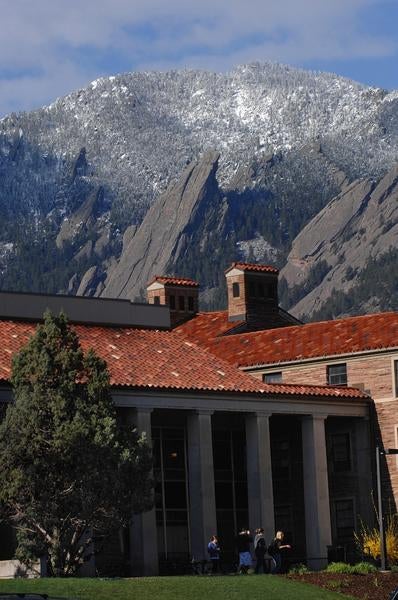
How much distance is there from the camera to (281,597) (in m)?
47.8

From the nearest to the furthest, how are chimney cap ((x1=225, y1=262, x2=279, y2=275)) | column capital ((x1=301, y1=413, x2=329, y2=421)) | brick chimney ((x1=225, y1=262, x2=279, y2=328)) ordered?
column capital ((x1=301, y1=413, x2=329, y2=421)) < brick chimney ((x1=225, y1=262, x2=279, y2=328)) < chimney cap ((x1=225, y1=262, x2=279, y2=275))

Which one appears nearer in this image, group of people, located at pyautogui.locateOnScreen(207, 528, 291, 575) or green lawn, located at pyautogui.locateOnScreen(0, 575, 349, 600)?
green lawn, located at pyautogui.locateOnScreen(0, 575, 349, 600)

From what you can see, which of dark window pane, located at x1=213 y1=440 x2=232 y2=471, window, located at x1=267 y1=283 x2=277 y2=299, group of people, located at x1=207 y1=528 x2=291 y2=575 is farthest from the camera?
window, located at x1=267 y1=283 x2=277 y2=299

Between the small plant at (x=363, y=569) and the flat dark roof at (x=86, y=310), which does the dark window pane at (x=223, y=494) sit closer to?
the flat dark roof at (x=86, y=310)

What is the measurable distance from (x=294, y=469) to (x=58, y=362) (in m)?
22.4

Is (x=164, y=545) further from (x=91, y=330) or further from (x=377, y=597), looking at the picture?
(x=377, y=597)

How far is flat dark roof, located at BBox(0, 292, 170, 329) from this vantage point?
70812mm

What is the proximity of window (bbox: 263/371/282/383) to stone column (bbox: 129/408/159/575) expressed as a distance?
15345 millimetres

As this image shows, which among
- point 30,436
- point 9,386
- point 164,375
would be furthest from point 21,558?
point 164,375

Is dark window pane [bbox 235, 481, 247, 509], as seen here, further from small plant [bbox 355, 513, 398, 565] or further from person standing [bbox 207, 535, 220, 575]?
person standing [bbox 207, 535, 220, 575]

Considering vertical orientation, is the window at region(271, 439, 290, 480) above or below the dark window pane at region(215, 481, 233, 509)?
above

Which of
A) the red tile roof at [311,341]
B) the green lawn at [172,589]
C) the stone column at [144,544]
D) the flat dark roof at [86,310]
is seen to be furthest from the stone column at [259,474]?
the green lawn at [172,589]

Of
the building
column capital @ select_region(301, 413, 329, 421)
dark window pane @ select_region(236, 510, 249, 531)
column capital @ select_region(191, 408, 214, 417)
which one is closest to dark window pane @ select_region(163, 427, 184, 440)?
the building

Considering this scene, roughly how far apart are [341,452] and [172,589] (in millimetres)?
30753
